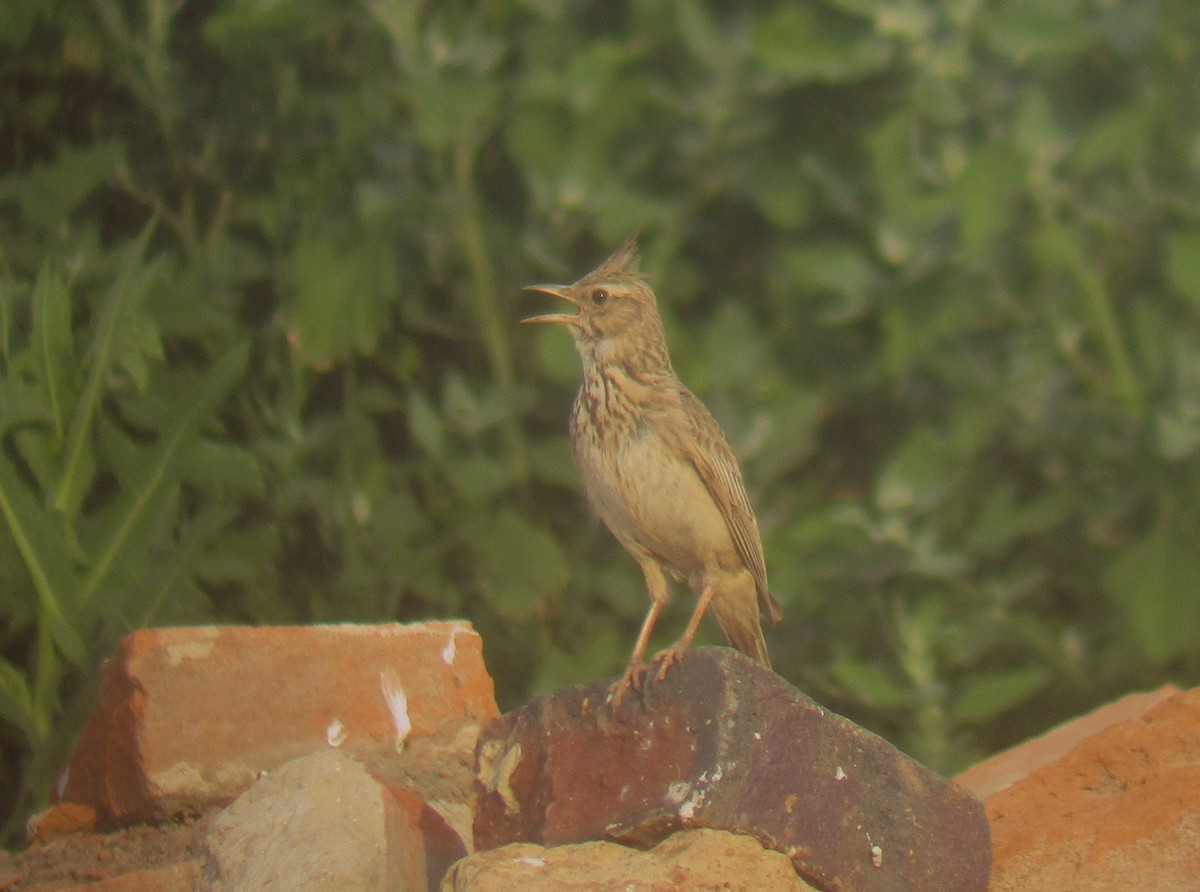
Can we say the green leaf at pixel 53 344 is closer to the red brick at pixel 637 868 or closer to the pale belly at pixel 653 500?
the pale belly at pixel 653 500

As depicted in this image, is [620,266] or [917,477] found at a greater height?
[620,266]

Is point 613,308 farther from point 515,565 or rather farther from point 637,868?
point 637,868

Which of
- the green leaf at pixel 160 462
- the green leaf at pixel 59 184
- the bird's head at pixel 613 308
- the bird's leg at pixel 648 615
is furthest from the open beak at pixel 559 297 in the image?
the green leaf at pixel 59 184

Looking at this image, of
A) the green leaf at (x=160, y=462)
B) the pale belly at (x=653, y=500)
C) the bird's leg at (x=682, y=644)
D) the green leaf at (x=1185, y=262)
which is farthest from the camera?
the green leaf at (x=1185, y=262)

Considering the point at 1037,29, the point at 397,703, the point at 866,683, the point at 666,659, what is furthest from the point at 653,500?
the point at 1037,29

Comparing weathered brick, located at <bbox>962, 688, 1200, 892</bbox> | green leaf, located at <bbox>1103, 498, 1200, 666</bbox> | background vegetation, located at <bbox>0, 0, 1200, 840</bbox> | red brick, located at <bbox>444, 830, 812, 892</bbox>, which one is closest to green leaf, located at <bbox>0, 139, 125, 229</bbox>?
background vegetation, located at <bbox>0, 0, 1200, 840</bbox>

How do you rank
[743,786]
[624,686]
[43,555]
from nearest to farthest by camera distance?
[743,786] → [624,686] → [43,555]

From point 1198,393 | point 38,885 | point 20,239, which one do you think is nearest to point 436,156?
point 20,239

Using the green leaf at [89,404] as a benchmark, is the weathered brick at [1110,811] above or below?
below
